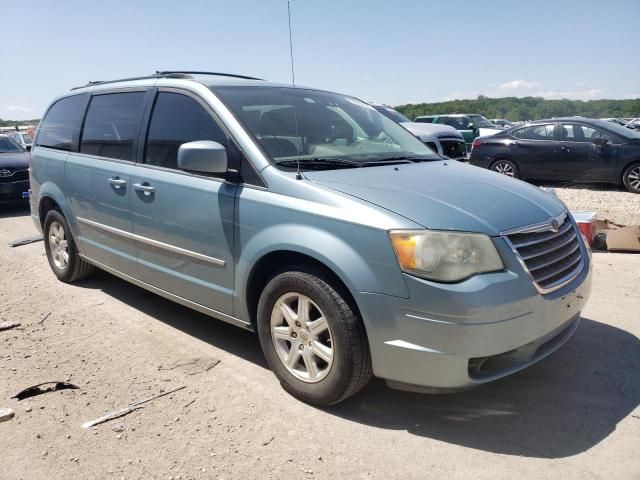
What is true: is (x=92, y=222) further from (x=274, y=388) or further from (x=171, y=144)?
(x=274, y=388)

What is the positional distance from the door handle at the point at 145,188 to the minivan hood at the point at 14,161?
7.40 m

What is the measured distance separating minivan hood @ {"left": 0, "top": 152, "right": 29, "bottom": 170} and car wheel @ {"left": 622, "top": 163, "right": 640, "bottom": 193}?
1125cm

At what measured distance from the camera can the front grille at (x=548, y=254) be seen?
2.76 meters

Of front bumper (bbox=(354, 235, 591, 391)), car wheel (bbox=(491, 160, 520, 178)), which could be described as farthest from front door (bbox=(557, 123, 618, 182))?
front bumper (bbox=(354, 235, 591, 391))

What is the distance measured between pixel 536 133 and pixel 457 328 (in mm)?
10336

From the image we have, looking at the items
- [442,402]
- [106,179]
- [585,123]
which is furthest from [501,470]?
[585,123]

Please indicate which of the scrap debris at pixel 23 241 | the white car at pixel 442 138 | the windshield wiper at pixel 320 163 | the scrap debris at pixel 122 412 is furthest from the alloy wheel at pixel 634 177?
the scrap debris at pixel 23 241

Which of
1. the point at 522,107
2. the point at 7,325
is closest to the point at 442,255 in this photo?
the point at 7,325

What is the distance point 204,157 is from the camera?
10.5ft

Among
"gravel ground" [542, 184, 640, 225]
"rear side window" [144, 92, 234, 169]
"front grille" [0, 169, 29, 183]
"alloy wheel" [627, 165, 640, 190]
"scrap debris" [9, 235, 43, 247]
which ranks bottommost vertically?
"gravel ground" [542, 184, 640, 225]

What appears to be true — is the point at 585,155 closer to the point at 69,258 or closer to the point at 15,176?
the point at 69,258

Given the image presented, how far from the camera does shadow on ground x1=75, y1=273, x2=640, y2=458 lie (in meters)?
2.75

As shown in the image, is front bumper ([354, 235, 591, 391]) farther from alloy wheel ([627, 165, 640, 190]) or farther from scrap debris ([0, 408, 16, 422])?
alloy wheel ([627, 165, 640, 190])

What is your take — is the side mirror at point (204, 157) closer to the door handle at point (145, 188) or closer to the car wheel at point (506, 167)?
the door handle at point (145, 188)
